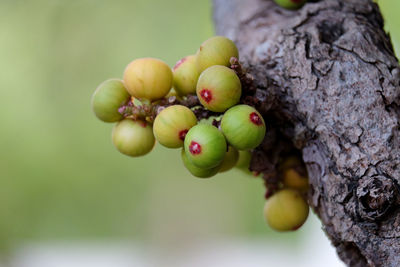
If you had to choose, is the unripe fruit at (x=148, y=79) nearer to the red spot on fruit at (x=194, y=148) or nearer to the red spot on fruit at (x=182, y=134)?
the red spot on fruit at (x=182, y=134)

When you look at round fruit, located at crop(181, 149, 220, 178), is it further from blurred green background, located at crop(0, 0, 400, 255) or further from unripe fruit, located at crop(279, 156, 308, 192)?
blurred green background, located at crop(0, 0, 400, 255)

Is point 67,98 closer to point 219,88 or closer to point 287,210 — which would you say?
point 287,210

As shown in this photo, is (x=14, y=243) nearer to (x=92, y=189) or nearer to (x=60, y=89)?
(x=92, y=189)

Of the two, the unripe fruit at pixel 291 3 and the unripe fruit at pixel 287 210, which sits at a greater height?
the unripe fruit at pixel 291 3

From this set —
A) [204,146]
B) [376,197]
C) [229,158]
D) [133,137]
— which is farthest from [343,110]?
Answer: [133,137]

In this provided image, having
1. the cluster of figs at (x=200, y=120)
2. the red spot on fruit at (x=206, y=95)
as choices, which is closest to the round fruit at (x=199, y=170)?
the cluster of figs at (x=200, y=120)

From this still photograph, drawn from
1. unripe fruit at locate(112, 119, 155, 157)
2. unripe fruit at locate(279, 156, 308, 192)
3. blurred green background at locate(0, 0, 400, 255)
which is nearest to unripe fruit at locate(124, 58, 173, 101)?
unripe fruit at locate(112, 119, 155, 157)
